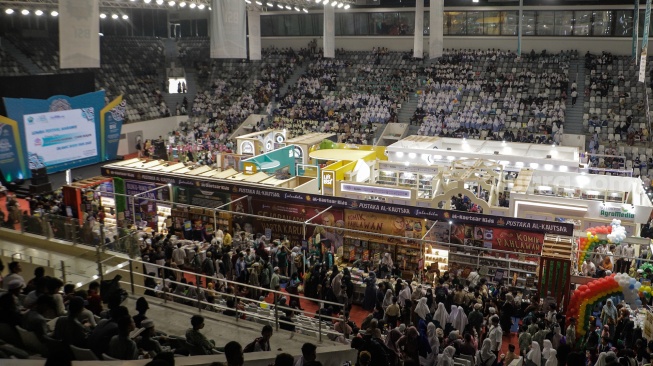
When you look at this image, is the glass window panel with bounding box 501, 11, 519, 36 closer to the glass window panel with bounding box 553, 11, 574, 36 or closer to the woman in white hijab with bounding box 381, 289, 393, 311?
the glass window panel with bounding box 553, 11, 574, 36

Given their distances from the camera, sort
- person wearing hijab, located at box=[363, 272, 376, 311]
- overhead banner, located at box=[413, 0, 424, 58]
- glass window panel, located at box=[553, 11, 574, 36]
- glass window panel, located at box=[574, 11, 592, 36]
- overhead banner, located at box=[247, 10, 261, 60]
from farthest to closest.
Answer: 1. glass window panel, located at box=[553, 11, 574, 36]
2. glass window panel, located at box=[574, 11, 592, 36]
3. overhead banner, located at box=[413, 0, 424, 58]
4. overhead banner, located at box=[247, 10, 261, 60]
5. person wearing hijab, located at box=[363, 272, 376, 311]

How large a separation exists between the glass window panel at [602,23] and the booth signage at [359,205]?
21599mm

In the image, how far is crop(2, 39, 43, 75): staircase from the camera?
87.6 ft

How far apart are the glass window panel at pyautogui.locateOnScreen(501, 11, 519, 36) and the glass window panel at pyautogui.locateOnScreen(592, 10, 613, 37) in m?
3.97

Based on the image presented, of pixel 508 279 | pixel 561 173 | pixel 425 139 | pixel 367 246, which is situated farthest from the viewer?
pixel 425 139

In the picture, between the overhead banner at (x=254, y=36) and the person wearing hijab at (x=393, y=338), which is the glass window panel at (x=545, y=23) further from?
the person wearing hijab at (x=393, y=338)

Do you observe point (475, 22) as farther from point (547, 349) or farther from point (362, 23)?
point (547, 349)

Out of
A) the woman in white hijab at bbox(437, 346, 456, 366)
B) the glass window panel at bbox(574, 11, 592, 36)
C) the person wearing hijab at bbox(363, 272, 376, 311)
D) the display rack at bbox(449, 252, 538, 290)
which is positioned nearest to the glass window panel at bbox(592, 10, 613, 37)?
the glass window panel at bbox(574, 11, 592, 36)

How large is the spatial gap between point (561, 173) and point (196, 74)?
26859 mm

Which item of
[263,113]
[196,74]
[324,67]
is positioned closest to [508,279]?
[263,113]

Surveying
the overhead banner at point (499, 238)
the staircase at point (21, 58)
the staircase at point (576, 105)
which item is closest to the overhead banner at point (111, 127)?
the staircase at point (21, 58)

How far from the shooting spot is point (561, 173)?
1677cm

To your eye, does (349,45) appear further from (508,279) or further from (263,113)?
(508,279)

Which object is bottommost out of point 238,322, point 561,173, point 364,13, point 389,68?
point 238,322
